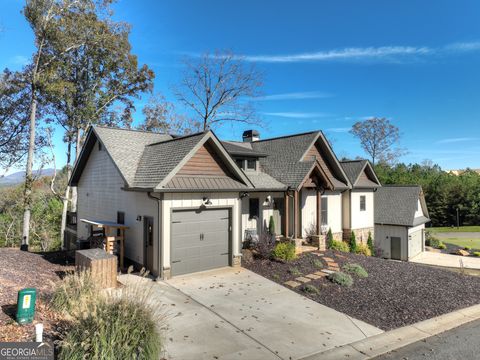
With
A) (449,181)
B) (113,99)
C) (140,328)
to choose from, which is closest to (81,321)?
(140,328)

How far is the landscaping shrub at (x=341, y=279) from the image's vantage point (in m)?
10.6

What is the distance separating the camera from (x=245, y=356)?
19.5 ft

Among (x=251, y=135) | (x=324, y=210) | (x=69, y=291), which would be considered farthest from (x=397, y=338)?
(x=251, y=135)

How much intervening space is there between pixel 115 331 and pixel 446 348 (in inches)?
259

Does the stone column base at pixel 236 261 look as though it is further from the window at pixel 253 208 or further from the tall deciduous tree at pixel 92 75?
the tall deciduous tree at pixel 92 75

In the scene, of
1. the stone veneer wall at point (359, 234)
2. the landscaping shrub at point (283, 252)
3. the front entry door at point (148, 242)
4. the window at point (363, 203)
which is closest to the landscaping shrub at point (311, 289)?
the landscaping shrub at point (283, 252)

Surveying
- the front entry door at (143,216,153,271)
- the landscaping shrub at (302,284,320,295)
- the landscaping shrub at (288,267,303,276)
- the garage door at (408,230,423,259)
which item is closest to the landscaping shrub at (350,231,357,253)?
the garage door at (408,230,423,259)

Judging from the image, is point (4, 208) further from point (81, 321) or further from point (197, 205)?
point (81, 321)

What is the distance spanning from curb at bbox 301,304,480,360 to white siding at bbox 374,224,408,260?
18416 millimetres

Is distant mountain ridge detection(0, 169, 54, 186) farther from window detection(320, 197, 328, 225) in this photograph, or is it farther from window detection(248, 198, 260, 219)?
window detection(320, 197, 328, 225)

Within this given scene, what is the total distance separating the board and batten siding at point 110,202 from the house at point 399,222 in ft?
68.1

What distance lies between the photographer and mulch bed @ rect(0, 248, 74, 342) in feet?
18.4

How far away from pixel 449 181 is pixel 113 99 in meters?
52.0

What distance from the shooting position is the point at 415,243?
2797 centimetres
